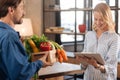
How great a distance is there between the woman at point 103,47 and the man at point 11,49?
2.92 feet

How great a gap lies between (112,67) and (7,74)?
45.6 inches

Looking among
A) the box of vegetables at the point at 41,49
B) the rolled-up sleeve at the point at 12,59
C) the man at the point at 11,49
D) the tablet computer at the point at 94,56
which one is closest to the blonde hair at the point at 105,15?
the tablet computer at the point at 94,56

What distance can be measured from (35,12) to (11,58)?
4.07 m

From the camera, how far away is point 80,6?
5.26 m

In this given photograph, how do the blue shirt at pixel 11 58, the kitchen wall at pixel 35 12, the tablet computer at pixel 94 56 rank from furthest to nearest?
the kitchen wall at pixel 35 12, the tablet computer at pixel 94 56, the blue shirt at pixel 11 58

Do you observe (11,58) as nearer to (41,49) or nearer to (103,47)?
(41,49)

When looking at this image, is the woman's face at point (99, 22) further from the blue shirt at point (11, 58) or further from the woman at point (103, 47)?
the blue shirt at point (11, 58)

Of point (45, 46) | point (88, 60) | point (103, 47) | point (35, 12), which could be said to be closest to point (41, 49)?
point (45, 46)

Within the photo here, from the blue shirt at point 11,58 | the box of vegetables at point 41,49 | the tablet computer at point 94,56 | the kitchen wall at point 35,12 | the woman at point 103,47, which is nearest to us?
the blue shirt at point 11,58

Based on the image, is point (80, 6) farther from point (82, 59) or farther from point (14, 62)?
point (14, 62)

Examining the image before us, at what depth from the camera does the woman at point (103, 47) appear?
7.93ft

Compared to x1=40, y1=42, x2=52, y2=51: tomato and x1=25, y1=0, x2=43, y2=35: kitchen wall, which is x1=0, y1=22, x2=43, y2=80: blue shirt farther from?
x1=25, y1=0, x2=43, y2=35: kitchen wall

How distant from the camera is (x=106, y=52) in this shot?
8.05 ft

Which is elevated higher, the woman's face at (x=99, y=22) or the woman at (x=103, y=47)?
the woman's face at (x=99, y=22)
